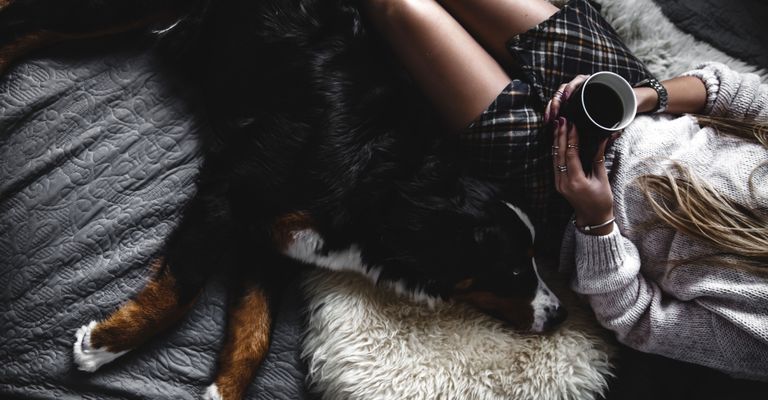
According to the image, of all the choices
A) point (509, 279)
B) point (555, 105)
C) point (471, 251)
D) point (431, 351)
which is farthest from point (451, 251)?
point (555, 105)

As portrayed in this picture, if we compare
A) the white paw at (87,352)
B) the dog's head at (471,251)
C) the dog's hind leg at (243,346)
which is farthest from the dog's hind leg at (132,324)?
the dog's head at (471,251)

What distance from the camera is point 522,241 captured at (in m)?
1.26

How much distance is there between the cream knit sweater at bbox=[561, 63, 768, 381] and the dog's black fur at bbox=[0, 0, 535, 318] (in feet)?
0.62

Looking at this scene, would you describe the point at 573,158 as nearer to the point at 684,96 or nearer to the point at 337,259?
the point at 684,96

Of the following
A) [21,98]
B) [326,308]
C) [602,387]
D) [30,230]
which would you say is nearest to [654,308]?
[602,387]

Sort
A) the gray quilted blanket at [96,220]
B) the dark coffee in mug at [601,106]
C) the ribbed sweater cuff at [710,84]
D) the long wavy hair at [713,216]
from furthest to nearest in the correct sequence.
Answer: the ribbed sweater cuff at [710,84] → the gray quilted blanket at [96,220] → the long wavy hair at [713,216] → the dark coffee in mug at [601,106]

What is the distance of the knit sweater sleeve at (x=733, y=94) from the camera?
1312 mm

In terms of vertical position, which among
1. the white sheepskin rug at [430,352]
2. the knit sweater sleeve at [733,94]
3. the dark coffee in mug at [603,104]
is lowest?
the white sheepskin rug at [430,352]

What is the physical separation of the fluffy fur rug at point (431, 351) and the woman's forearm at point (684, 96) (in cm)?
54

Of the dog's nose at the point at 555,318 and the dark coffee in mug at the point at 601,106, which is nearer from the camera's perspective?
the dark coffee in mug at the point at 601,106

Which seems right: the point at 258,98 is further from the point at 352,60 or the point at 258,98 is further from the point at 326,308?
the point at 326,308

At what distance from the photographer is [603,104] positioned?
104 cm

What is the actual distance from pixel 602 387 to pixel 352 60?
100cm

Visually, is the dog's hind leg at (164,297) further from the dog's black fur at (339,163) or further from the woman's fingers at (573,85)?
the woman's fingers at (573,85)
